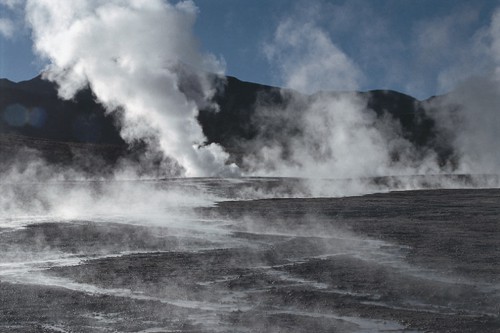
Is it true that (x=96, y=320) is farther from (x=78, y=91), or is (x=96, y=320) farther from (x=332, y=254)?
(x=78, y=91)

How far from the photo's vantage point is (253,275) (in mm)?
11570

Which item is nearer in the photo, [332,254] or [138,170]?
[332,254]

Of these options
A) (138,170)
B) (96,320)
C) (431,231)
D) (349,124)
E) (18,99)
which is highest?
(18,99)

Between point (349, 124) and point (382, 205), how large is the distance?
45.5 m

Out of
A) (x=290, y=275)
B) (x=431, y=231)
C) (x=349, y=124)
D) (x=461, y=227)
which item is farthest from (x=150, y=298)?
(x=349, y=124)

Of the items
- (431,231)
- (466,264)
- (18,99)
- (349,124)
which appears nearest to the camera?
(466,264)

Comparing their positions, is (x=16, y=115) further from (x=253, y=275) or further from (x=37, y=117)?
(x=253, y=275)

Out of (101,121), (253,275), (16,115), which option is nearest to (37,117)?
(16,115)

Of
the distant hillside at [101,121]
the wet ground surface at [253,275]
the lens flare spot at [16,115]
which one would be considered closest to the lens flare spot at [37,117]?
the distant hillside at [101,121]

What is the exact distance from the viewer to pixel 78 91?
129 meters

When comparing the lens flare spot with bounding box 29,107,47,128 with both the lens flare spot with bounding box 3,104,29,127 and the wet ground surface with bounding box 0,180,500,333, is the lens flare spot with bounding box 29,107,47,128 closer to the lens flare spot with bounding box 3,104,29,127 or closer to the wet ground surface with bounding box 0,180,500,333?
the lens flare spot with bounding box 3,104,29,127

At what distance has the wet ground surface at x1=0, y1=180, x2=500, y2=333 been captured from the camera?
8.45 metres

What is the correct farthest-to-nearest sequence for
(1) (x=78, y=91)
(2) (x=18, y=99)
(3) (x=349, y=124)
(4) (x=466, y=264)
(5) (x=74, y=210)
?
1. (1) (x=78, y=91)
2. (2) (x=18, y=99)
3. (3) (x=349, y=124)
4. (5) (x=74, y=210)
5. (4) (x=466, y=264)

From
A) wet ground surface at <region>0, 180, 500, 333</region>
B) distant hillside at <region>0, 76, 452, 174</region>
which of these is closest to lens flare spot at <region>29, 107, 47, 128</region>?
distant hillside at <region>0, 76, 452, 174</region>
